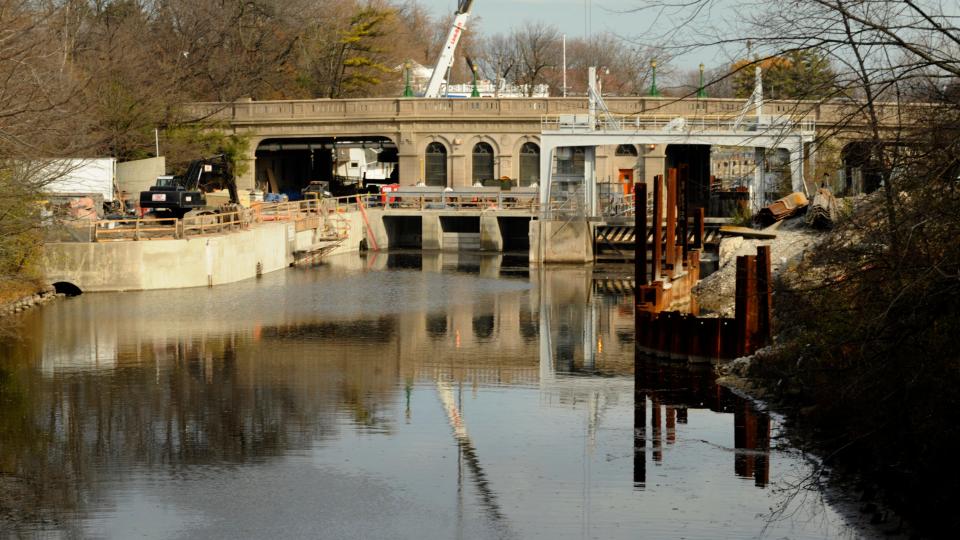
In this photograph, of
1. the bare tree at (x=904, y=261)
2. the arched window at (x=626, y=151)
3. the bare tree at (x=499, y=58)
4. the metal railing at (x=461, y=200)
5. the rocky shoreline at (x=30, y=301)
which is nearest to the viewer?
the bare tree at (x=904, y=261)

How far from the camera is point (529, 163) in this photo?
76312 mm

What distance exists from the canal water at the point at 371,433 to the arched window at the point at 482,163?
35.7 m

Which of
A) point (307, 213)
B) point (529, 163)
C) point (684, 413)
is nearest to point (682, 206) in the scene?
point (684, 413)

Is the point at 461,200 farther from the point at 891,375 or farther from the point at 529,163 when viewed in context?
the point at 891,375

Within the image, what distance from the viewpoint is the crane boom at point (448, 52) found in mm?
84250

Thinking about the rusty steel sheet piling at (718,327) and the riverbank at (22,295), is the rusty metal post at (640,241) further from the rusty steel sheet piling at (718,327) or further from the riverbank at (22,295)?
the riverbank at (22,295)

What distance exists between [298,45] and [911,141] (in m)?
78.4

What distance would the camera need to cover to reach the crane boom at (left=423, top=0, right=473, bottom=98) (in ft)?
276

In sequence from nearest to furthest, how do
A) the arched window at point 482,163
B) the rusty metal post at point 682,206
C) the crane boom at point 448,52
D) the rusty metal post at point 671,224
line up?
the rusty metal post at point 671,224 → the rusty metal post at point 682,206 → the arched window at point 482,163 → the crane boom at point 448,52

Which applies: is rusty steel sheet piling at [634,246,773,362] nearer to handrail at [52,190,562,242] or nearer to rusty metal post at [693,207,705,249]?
rusty metal post at [693,207,705,249]

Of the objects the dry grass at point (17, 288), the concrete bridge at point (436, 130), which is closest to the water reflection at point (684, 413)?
the dry grass at point (17, 288)

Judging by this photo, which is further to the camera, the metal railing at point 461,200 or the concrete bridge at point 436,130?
the concrete bridge at point 436,130

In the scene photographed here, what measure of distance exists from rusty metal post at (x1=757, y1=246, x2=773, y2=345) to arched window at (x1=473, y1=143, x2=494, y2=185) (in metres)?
47.5

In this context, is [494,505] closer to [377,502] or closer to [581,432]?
[377,502]
